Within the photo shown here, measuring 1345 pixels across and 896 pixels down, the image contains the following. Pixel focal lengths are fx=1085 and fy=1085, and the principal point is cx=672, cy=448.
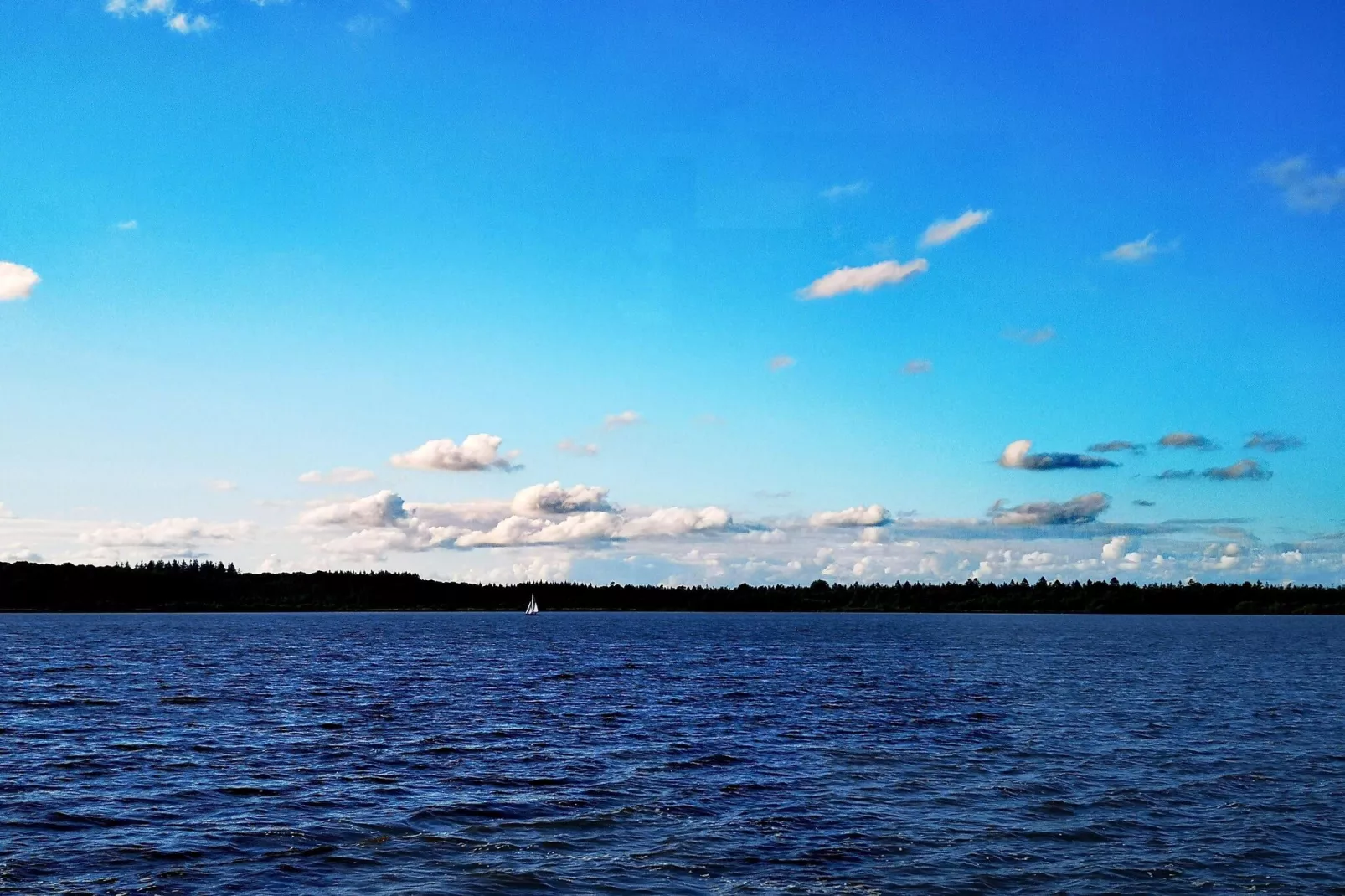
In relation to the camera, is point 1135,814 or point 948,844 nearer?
point 948,844

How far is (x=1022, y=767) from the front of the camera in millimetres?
38656

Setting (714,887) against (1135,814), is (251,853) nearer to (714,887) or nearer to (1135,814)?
(714,887)

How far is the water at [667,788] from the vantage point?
80.1ft

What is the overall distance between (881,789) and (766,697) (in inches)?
1300

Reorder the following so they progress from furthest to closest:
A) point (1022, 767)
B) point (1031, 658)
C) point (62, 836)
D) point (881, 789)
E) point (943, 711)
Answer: point (1031, 658), point (943, 711), point (1022, 767), point (881, 789), point (62, 836)

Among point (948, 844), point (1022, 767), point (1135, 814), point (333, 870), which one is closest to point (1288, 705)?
point (1022, 767)

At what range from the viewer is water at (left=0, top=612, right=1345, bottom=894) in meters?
24.4

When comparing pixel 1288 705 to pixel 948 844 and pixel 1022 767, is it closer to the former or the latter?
pixel 1022 767

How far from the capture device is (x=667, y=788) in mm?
34500

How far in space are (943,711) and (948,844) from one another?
107 ft

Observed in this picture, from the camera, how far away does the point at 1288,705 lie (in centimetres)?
6381

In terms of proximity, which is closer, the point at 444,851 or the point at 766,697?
the point at 444,851

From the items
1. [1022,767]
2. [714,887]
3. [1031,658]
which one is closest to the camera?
[714,887]

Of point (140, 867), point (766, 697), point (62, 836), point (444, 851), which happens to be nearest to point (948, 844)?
point (444, 851)
